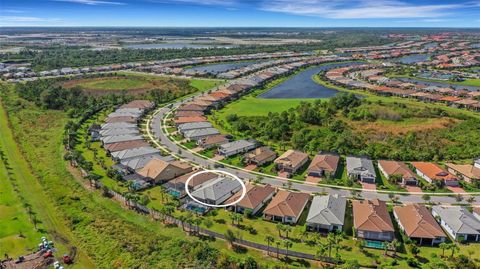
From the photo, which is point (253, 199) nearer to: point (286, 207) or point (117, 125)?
point (286, 207)

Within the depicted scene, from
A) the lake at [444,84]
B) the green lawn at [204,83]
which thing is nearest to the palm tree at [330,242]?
the green lawn at [204,83]

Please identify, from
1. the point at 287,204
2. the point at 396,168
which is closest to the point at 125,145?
the point at 287,204

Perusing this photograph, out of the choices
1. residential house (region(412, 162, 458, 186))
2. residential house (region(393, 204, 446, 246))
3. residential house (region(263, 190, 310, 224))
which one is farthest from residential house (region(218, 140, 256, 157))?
residential house (region(393, 204, 446, 246))

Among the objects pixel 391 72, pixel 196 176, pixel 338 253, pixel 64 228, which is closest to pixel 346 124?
pixel 196 176

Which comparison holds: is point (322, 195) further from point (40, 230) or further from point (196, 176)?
point (40, 230)

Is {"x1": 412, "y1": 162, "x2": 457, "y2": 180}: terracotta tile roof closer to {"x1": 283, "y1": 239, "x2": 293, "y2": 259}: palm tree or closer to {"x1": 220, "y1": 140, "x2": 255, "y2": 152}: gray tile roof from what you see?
{"x1": 283, "y1": 239, "x2": 293, "y2": 259}: palm tree
